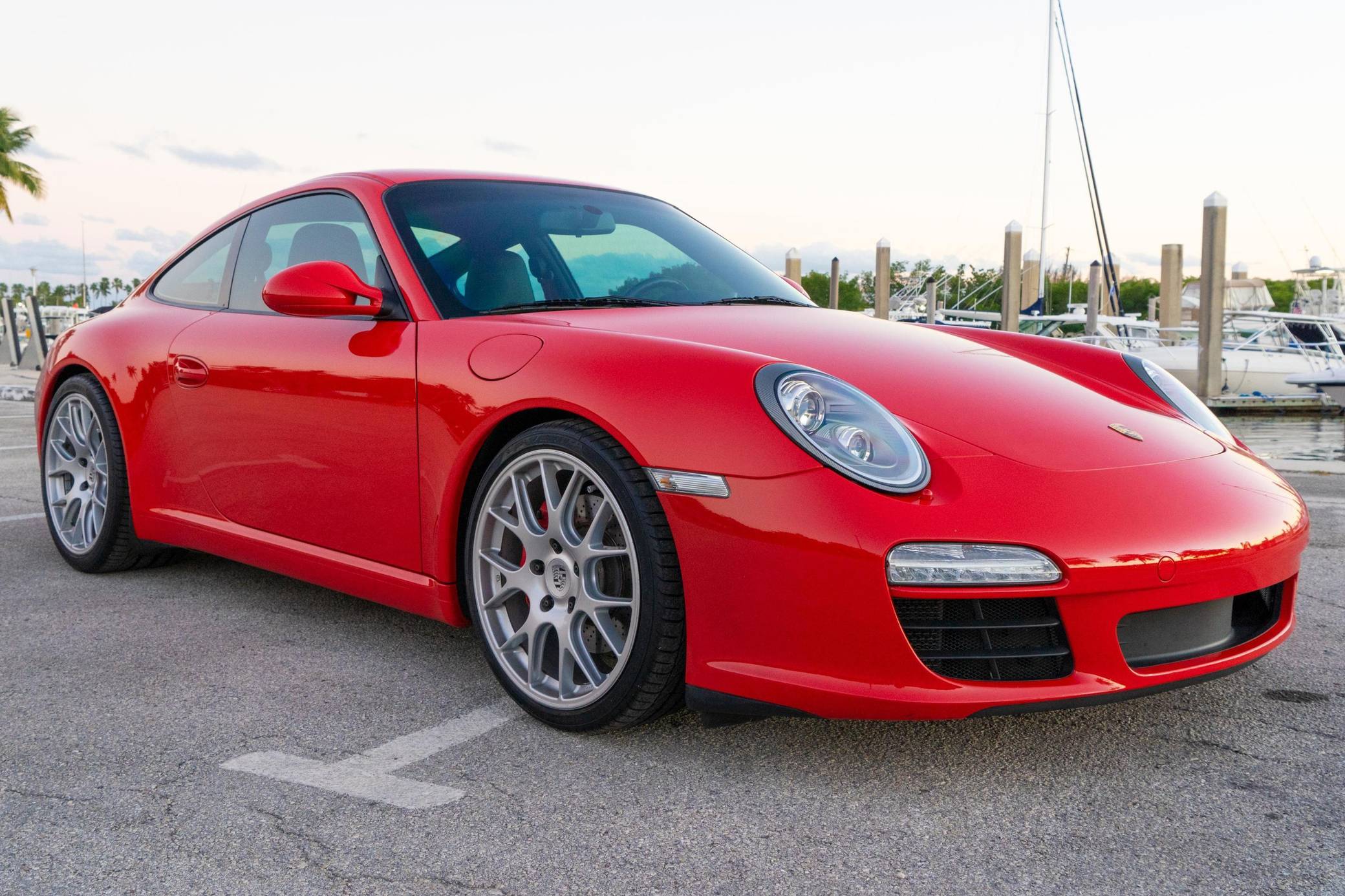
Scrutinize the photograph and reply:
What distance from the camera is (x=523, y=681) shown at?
254 centimetres

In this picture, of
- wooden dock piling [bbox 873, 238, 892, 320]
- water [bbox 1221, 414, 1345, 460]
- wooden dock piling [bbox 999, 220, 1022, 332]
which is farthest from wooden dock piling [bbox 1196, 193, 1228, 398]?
wooden dock piling [bbox 873, 238, 892, 320]

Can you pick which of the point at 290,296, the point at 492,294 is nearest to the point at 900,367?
the point at 492,294

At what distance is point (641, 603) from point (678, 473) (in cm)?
27

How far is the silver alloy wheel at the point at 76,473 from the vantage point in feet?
12.9

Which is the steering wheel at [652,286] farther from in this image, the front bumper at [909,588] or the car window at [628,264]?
the front bumper at [909,588]

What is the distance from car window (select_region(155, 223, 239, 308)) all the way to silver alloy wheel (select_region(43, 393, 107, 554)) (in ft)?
1.57

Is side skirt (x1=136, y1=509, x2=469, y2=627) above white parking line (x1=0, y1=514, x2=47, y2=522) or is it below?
above

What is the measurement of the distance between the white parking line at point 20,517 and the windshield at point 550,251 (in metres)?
2.96

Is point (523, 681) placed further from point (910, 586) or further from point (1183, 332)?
point (1183, 332)

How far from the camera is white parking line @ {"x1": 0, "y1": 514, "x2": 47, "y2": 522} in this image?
16.5 ft

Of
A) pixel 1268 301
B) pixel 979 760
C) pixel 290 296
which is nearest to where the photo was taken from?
pixel 979 760

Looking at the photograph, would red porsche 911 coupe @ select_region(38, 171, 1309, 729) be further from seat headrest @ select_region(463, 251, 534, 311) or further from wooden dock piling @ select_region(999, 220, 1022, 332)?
wooden dock piling @ select_region(999, 220, 1022, 332)

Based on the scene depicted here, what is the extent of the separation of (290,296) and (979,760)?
6.30 ft

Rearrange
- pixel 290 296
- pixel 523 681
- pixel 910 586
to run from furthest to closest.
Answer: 1. pixel 290 296
2. pixel 523 681
3. pixel 910 586
